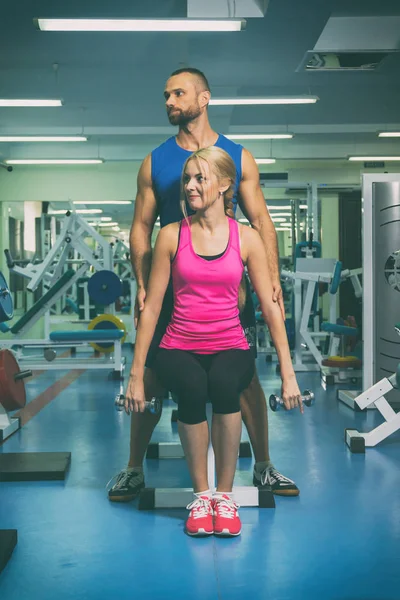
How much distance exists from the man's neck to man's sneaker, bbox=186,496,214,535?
1.11 meters

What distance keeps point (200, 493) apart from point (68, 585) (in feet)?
1.64

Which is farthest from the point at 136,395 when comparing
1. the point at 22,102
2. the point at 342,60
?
the point at 22,102

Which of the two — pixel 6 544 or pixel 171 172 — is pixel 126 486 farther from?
pixel 171 172

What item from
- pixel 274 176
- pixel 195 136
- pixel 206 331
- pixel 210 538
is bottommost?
pixel 210 538

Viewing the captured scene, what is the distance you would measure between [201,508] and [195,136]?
1.17 metres

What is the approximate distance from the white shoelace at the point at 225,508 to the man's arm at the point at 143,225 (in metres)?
0.74

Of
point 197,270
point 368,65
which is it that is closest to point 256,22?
point 368,65

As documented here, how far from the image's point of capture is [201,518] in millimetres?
2023

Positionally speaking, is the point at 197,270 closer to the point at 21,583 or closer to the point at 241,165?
the point at 241,165

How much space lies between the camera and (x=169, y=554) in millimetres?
1899

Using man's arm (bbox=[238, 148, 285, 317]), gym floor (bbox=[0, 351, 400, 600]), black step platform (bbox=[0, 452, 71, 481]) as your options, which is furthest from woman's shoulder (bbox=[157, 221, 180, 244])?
black step platform (bbox=[0, 452, 71, 481])

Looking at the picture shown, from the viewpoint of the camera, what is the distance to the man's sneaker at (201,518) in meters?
2.01

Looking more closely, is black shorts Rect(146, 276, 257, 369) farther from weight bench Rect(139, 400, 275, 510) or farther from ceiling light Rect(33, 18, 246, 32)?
ceiling light Rect(33, 18, 246, 32)

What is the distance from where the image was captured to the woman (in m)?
2.00
